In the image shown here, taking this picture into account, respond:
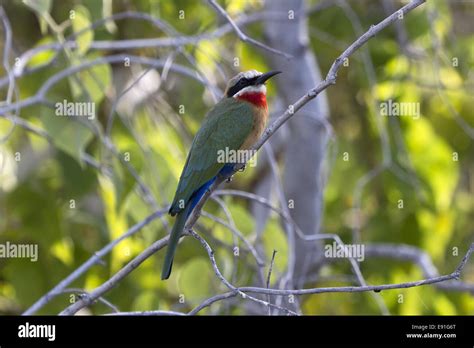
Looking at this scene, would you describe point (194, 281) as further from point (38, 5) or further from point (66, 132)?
point (38, 5)

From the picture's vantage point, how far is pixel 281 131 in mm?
5473

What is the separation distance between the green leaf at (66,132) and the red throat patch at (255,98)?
661mm

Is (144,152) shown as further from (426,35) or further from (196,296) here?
(426,35)

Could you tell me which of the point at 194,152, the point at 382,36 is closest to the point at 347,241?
the point at 382,36

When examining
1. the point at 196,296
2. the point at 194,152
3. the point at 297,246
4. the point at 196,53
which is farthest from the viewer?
the point at 196,53

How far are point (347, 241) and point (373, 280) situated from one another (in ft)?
0.91

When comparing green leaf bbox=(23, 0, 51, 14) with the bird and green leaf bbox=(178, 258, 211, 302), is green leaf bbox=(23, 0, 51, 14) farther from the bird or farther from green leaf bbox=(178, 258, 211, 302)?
green leaf bbox=(178, 258, 211, 302)

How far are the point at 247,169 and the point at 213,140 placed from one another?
1.71 meters

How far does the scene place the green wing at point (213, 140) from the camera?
3377 millimetres

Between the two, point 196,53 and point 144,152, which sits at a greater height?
point 196,53

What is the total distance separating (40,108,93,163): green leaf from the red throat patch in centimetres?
66

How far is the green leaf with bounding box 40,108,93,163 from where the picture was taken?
3660 millimetres
